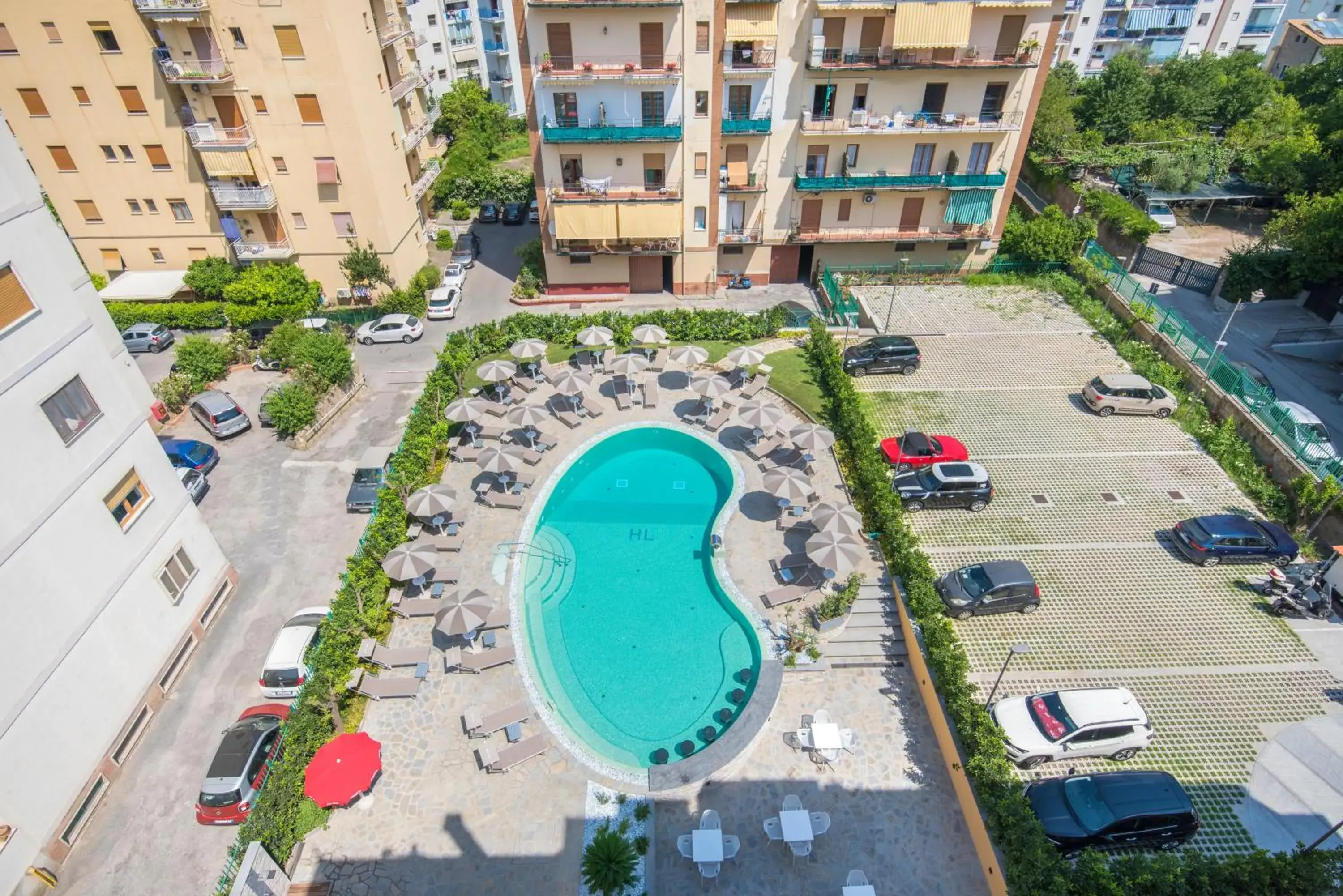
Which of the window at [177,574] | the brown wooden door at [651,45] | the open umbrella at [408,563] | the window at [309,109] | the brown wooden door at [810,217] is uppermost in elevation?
the brown wooden door at [651,45]

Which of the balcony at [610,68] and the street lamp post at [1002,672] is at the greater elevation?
the balcony at [610,68]

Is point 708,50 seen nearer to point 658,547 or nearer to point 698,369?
point 698,369

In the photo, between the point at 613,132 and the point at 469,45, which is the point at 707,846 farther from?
the point at 469,45

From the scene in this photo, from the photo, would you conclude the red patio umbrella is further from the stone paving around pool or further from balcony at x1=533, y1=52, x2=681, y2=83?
balcony at x1=533, y1=52, x2=681, y2=83

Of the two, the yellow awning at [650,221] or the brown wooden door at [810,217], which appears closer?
the yellow awning at [650,221]

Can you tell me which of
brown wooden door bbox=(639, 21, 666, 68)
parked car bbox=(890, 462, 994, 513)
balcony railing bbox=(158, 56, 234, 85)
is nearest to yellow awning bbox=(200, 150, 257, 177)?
balcony railing bbox=(158, 56, 234, 85)

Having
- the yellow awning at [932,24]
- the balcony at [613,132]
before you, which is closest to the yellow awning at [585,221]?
the balcony at [613,132]

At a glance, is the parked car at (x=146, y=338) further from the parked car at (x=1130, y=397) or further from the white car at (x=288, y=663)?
the parked car at (x=1130, y=397)

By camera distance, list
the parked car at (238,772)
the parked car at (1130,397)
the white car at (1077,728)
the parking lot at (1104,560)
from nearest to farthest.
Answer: the parked car at (238,772)
the white car at (1077,728)
the parking lot at (1104,560)
the parked car at (1130,397)
